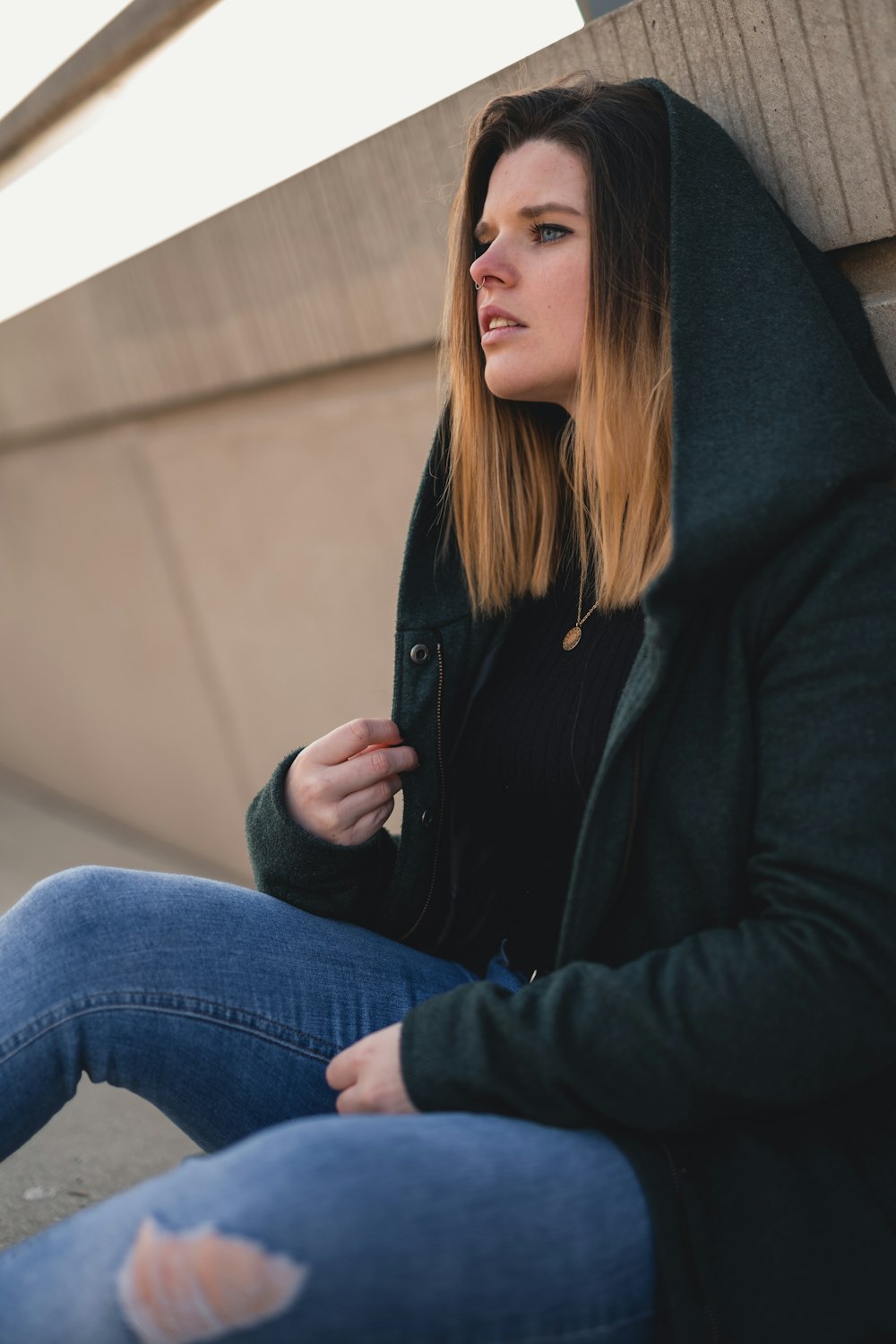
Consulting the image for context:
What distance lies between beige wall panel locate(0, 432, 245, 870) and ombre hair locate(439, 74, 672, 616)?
2148mm

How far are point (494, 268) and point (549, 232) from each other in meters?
0.09

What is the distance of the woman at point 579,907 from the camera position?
3.64 ft

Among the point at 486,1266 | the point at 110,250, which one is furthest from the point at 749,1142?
the point at 110,250

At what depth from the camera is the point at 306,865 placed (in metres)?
1.76

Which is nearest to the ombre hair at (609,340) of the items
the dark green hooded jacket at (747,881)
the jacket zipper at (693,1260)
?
the dark green hooded jacket at (747,881)

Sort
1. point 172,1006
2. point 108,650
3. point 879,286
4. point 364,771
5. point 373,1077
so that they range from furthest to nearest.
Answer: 1. point 108,650
2. point 364,771
3. point 879,286
4. point 172,1006
5. point 373,1077

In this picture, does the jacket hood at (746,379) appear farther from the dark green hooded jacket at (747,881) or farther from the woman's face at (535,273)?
the woman's face at (535,273)

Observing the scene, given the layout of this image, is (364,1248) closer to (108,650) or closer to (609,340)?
(609,340)

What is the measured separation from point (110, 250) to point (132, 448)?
1.91 ft

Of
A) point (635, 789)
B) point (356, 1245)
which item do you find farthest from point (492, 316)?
point (356, 1245)

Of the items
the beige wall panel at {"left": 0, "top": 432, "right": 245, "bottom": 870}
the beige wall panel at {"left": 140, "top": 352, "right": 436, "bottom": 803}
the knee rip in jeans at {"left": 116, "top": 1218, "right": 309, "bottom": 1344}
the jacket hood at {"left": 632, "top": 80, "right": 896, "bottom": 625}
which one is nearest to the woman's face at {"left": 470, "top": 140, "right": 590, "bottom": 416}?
the jacket hood at {"left": 632, "top": 80, "right": 896, "bottom": 625}

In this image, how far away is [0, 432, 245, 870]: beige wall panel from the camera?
12.8ft

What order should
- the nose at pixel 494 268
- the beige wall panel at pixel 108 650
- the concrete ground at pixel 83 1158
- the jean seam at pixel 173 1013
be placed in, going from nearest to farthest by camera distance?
1. the jean seam at pixel 173 1013
2. the nose at pixel 494 268
3. the concrete ground at pixel 83 1158
4. the beige wall panel at pixel 108 650

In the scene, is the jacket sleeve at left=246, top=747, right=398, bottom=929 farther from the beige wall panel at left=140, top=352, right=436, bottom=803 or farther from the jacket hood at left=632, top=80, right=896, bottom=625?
the beige wall panel at left=140, top=352, right=436, bottom=803
